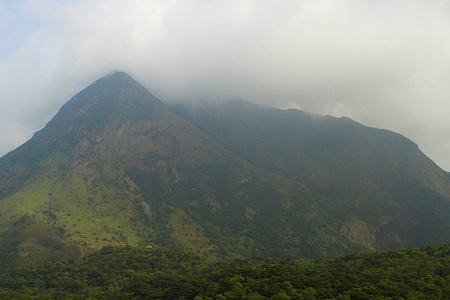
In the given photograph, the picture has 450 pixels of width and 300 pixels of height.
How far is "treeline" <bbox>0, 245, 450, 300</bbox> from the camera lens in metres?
84.8

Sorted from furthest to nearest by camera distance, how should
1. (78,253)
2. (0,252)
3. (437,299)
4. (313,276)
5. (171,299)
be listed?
(78,253)
(0,252)
(313,276)
(171,299)
(437,299)

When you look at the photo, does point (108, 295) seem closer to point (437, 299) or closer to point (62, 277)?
point (62, 277)

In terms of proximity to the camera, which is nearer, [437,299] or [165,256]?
[437,299]

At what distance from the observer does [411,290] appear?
8406 cm

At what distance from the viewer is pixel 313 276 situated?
9719 centimetres

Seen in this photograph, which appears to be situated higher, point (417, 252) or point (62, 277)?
point (417, 252)

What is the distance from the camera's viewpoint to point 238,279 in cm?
9781

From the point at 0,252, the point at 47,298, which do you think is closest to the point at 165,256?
the point at 47,298

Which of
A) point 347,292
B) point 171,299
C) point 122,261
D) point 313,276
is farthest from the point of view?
point 122,261

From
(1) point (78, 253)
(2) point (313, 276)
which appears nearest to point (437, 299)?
(2) point (313, 276)

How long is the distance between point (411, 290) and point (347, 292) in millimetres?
18074

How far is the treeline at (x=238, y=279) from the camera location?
84812 mm

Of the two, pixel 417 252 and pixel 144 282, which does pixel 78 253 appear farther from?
pixel 417 252

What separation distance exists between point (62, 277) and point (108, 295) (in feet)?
147
